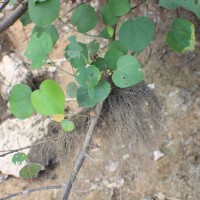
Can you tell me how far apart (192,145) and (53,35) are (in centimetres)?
80

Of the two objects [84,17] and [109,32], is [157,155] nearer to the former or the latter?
[109,32]

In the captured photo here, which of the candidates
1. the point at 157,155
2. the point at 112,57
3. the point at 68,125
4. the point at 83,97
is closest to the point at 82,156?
the point at 68,125

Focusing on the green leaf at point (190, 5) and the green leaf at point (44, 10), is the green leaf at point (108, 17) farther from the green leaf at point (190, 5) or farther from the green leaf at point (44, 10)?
the green leaf at point (190, 5)

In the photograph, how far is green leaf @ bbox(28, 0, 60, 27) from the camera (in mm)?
1021

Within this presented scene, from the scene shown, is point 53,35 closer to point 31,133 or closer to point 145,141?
point 145,141

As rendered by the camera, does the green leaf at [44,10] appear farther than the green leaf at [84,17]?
No

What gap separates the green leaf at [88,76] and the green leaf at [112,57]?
10 centimetres

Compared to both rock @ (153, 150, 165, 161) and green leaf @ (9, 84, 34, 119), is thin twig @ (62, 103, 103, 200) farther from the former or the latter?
rock @ (153, 150, 165, 161)

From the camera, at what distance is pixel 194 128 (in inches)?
68.6

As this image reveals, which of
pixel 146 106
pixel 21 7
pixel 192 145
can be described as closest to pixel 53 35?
pixel 21 7

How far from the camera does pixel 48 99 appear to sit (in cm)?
105

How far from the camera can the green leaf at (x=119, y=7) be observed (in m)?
1.16

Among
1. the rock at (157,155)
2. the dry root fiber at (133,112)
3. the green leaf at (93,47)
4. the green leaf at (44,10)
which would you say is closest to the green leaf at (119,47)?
the green leaf at (93,47)

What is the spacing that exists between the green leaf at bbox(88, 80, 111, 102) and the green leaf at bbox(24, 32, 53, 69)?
15cm
